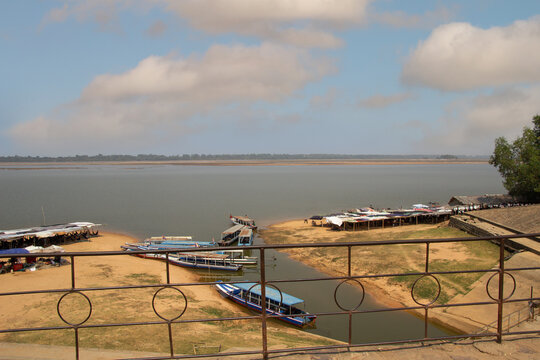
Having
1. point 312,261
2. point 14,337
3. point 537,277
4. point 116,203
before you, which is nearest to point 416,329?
point 537,277

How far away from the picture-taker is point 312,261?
2611cm

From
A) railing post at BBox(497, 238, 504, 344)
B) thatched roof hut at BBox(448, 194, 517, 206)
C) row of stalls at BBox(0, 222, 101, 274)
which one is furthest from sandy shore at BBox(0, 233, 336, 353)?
thatched roof hut at BBox(448, 194, 517, 206)

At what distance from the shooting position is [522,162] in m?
39.3

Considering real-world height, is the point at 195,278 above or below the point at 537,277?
below

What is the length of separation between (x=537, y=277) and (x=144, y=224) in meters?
37.6

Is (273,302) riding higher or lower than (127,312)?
lower

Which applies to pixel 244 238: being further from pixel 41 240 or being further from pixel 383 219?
pixel 41 240

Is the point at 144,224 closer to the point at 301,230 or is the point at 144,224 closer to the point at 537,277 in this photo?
the point at 301,230

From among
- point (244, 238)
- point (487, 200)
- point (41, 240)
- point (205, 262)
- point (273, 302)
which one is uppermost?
point (487, 200)

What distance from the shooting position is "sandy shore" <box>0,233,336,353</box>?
11.3m

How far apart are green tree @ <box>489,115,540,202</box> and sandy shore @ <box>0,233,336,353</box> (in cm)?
3325

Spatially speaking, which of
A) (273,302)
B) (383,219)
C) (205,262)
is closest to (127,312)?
(273,302)

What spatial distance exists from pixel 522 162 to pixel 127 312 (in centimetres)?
4130

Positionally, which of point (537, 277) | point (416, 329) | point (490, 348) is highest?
point (490, 348)
